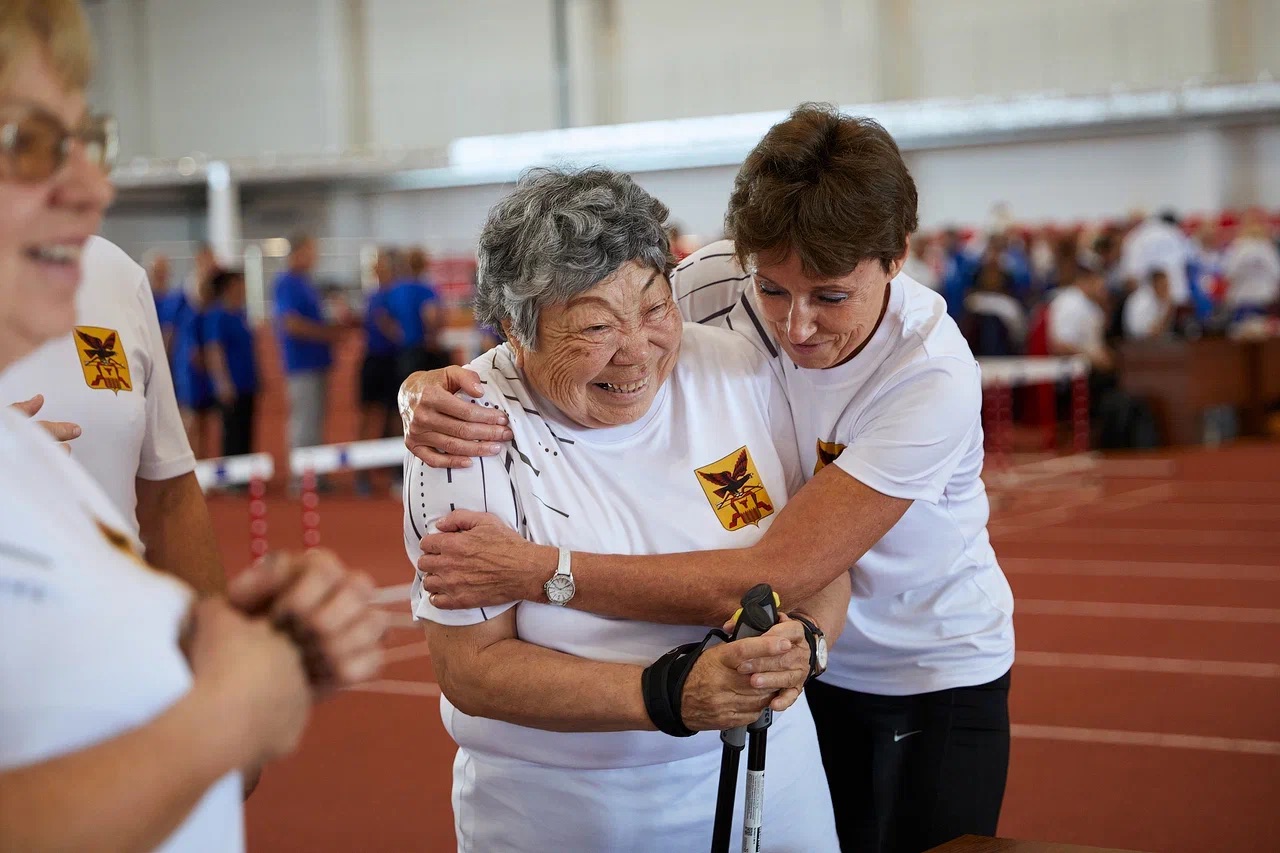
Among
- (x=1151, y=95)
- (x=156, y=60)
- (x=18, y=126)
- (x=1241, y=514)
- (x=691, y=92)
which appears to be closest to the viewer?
(x=18, y=126)

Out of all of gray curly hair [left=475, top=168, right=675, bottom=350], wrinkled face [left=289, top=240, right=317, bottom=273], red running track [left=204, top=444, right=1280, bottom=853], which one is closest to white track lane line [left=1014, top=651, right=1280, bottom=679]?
red running track [left=204, top=444, right=1280, bottom=853]

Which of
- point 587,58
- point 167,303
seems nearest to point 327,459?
point 167,303

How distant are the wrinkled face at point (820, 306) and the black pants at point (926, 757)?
67 cm

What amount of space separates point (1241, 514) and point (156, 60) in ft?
74.4

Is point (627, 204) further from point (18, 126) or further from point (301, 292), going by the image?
point (301, 292)

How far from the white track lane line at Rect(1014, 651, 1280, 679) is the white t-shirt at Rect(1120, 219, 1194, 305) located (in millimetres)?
8793

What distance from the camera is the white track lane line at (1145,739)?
445cm

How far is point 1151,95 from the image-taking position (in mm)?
19250

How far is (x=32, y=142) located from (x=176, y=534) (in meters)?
1.22

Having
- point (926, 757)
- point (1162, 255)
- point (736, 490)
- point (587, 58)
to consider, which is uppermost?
point (587, 58)

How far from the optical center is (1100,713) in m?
4.88

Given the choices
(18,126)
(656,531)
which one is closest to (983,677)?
(656,531)

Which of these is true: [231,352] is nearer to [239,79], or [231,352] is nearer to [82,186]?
[82,186]

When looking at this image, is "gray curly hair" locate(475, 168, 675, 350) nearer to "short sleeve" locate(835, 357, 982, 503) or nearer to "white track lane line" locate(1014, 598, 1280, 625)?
"short sleeve" locate(835, 357, 982, 503)
